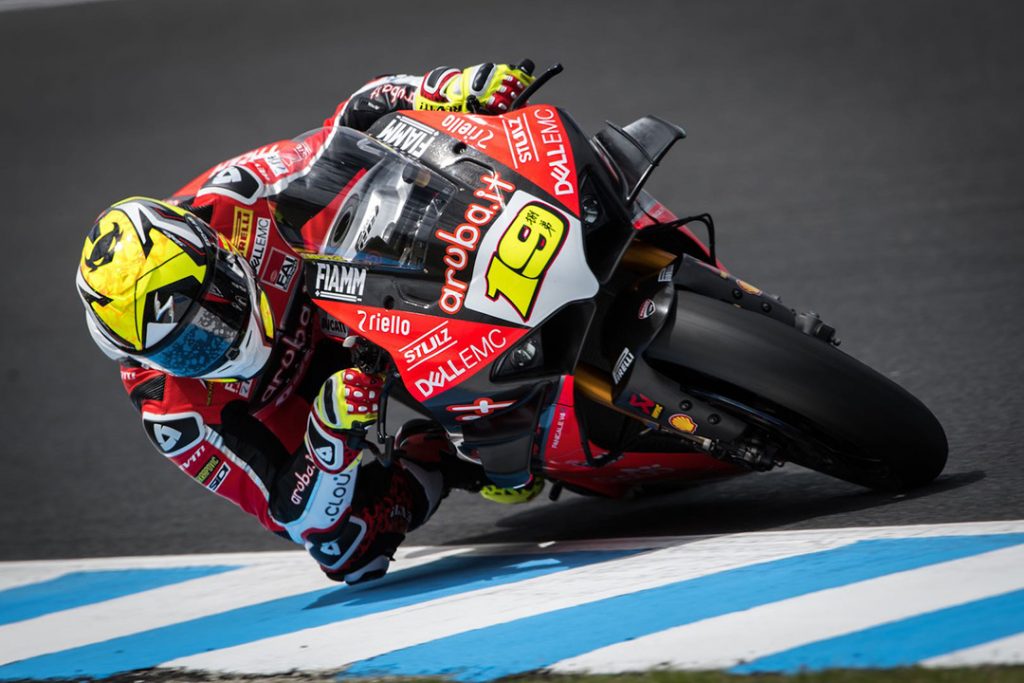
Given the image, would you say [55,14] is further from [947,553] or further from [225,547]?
[947,553]

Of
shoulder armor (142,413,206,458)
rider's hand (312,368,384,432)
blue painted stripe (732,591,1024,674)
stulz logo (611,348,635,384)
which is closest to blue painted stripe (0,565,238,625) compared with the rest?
shoulder armor (142,413,206,458)

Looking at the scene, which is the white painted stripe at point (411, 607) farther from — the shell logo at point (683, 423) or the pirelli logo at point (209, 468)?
the pirelli logo at point (209, 468)

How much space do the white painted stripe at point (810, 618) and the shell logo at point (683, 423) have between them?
1.76 ft

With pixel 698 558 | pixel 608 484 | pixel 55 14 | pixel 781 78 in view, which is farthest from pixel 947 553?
pixel 55 14

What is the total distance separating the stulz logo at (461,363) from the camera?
349 centimetres

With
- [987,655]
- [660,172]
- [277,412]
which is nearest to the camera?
[987,655]

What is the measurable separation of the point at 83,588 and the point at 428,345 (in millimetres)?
2273

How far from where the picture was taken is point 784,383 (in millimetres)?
3480

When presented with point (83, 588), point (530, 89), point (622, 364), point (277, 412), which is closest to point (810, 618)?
point (622, 364)

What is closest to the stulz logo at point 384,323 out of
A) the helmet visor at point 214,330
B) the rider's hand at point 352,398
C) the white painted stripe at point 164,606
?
the rider's hand at point 352,398

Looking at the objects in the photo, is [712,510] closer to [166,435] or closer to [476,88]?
[476,88]

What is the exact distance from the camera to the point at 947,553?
11.2 feet

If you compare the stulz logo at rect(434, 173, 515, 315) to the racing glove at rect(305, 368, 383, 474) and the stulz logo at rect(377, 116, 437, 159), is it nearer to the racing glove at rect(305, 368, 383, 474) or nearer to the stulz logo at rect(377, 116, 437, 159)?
the stulz logo at rect(377, 116, 437, 159)

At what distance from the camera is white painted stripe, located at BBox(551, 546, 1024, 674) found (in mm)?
3029
